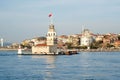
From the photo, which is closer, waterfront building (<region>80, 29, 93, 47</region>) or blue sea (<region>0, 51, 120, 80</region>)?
blue sea (<region>0, 51, 120, 80</region>)

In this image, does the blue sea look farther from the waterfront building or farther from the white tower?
the waterfront building

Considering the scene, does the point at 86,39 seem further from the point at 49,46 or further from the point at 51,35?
the point at 49,46

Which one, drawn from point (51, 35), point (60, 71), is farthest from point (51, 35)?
point (60, 71)

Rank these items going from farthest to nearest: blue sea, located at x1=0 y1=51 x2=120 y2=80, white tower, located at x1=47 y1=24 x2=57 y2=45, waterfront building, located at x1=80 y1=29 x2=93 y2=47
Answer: waterfront building, located at x1=80 y1=29 x2=93 y2=47
white tower, located at x1=47 y1=24 x2=57 y2=45
blue sea, located at x1=0 y1=51 x2=120 y2=80

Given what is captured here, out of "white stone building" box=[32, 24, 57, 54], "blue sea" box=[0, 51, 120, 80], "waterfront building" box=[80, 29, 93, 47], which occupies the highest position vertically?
"waterfront building" box=[80, 29, 93, 47]

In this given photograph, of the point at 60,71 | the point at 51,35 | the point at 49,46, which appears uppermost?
the point at 51,35

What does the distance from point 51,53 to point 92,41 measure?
58906 millimetres

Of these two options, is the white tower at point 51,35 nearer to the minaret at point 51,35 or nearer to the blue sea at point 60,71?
the minaret at point 51,35

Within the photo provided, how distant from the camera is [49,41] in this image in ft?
274

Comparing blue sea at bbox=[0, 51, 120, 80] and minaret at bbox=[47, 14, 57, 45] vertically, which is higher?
minaret at bbox=[47, 14, 57, 45]

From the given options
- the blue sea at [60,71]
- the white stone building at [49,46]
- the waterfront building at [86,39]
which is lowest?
the blue sea at [60,71]

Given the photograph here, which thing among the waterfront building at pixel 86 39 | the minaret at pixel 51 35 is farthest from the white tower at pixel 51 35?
the waterfront building at pixel 86 39

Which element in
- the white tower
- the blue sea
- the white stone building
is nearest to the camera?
the blue sea

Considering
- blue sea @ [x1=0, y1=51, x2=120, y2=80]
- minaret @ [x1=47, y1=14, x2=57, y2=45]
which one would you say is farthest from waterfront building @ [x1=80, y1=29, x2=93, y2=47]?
blue sea @ [x1=0, y1=51, x2=120, y2=80]
